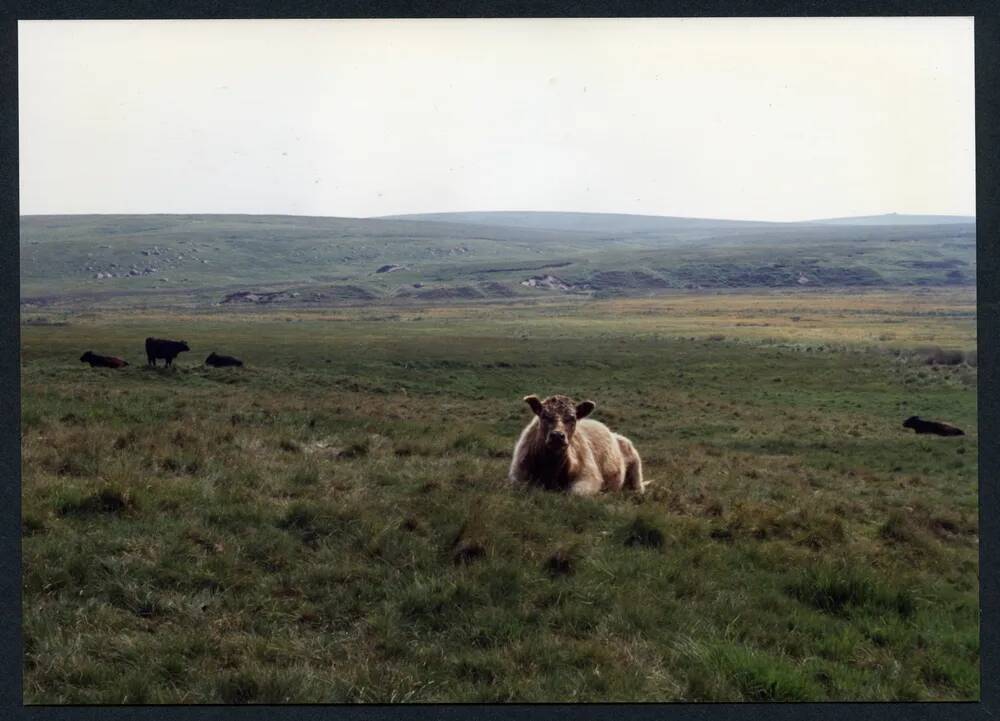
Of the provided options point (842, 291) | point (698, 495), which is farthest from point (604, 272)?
point (698, 495)

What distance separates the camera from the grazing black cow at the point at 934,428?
60.6 ft

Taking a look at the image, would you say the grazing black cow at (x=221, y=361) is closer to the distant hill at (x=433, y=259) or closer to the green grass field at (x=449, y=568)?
the green grass field at (x=449, y=568)

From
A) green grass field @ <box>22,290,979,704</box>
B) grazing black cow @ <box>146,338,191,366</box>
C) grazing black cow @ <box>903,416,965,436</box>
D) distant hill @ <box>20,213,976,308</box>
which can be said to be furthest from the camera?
distant hill @ <box>20,213,976,308</box>

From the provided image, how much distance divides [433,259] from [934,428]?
8426 centimetres

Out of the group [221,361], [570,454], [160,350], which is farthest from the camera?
[221,361]

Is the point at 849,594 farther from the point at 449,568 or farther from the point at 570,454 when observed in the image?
the point at 570,454

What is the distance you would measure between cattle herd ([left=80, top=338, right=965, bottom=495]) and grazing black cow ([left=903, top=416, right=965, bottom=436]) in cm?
942

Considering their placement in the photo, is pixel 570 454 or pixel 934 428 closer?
pixel 570 454

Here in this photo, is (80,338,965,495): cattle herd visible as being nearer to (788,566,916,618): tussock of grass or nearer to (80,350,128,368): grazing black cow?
(788,566,916,618): tussock of grass

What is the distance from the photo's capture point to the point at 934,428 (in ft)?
61.0

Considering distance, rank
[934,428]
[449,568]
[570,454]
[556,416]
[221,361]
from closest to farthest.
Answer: [449,568] < [556,416] < [570,454] < [934,428] < [221,361]

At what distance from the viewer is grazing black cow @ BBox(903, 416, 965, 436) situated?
1848cm

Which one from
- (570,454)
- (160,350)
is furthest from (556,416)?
(160,350)

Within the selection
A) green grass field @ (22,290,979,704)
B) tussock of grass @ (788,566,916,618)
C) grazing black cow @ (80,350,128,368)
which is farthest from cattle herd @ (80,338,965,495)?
grazing black cow @ (80,350,128,368)
